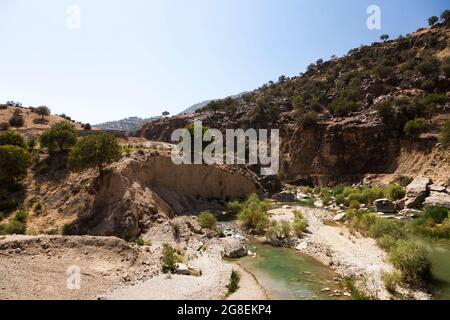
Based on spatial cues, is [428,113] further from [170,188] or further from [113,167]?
[113,167]

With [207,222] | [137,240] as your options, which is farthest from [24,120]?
[137,240]

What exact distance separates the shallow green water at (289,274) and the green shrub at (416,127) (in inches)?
1517

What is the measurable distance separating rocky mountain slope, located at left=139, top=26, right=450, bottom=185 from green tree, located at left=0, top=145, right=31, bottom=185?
149ft

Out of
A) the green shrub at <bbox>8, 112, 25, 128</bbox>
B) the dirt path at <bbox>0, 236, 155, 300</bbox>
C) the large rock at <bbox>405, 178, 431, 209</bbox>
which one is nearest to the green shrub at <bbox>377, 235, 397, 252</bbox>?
the dirt path at <bbox>0, 236, 155, 300</bbox>

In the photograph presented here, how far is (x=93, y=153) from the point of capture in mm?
31109

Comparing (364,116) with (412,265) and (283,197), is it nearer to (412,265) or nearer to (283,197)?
(283,197)

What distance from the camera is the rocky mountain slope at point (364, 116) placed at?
58.7m

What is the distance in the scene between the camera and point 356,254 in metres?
24.5

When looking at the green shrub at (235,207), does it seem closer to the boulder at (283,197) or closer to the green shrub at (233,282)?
the boulder at (283,197)

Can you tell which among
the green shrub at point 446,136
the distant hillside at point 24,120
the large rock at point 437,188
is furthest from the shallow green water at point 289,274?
the distant hillside at point 24,120

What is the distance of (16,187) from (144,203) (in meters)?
12.8

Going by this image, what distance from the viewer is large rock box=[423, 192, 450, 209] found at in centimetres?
3670

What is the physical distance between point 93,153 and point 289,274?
19.0 m
